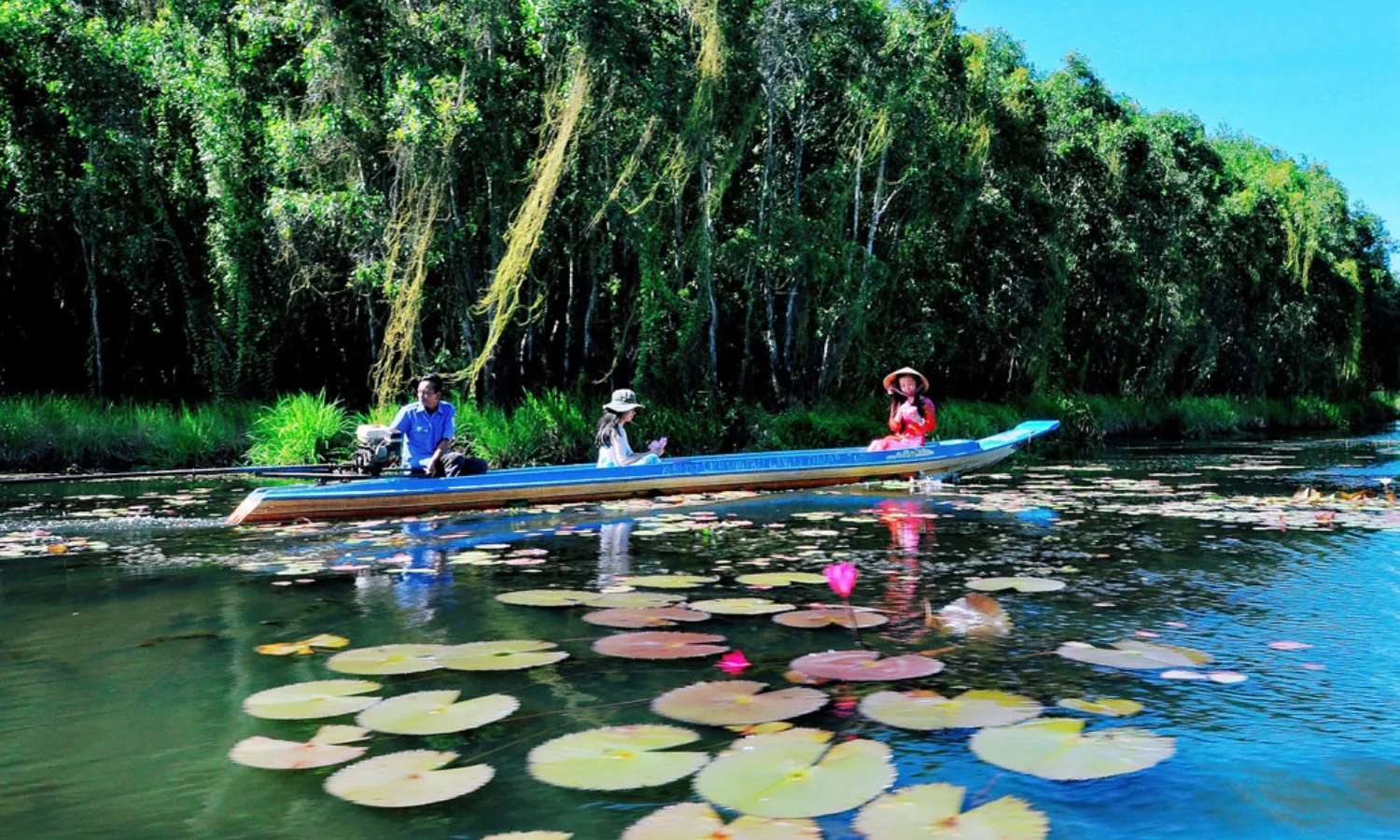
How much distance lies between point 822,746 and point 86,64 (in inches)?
548

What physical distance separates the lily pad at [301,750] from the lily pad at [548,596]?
74.4 inches

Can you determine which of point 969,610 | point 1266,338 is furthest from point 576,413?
point 1266,338

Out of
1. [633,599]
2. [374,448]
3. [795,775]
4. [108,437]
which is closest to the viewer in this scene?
[795,775]

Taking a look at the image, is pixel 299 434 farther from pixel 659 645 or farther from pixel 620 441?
pixel 659 645

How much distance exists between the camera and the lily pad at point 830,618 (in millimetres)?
4410

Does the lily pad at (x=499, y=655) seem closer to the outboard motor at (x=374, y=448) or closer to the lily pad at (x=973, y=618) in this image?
the lily pad at (x=973, y=618)

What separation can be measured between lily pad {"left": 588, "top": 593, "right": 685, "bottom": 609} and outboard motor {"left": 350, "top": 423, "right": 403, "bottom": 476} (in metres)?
3.86

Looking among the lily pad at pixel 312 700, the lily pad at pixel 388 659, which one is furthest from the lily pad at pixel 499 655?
the lily pad at pixel 312 700

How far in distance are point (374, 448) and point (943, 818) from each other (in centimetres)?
699

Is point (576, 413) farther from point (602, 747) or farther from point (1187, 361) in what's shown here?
point (1187, 361)

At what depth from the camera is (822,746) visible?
2.80 metres

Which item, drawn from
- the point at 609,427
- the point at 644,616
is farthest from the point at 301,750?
the point at 609,427

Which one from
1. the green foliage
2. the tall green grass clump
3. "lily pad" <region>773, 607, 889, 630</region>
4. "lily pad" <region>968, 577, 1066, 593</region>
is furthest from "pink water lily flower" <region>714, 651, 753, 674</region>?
the green foliage

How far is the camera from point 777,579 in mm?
5434
